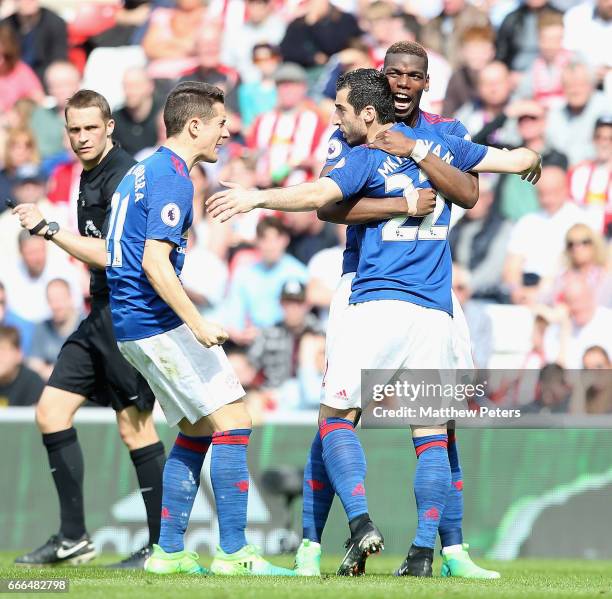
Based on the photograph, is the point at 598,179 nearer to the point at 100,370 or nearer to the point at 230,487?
the point at 100,370

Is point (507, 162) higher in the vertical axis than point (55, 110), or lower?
lower

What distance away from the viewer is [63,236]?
6.44m

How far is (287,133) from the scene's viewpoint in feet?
40.1

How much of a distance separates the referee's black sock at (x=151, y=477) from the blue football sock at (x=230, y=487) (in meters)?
1.17

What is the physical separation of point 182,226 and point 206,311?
18.7 feet

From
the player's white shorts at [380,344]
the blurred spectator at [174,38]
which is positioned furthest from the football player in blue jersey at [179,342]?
the blurred spectator at [174,38]

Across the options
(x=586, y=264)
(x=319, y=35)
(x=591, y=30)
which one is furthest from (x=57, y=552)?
(x=591, y=30)

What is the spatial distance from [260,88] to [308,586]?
27.8 feet

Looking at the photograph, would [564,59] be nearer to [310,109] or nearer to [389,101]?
[310,109]

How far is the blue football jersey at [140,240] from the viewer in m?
5.77

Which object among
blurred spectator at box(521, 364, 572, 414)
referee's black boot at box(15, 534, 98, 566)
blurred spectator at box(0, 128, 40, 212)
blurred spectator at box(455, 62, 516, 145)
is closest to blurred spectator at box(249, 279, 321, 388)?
blurred spectator at box(521, 364, 572, 414)

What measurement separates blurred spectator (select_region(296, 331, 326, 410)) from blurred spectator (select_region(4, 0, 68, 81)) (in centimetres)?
501

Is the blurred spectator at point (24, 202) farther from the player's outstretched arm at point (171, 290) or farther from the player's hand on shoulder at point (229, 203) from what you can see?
the player's hand on shoulder at point (229, 203)

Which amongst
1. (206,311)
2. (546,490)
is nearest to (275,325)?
(206,311)
